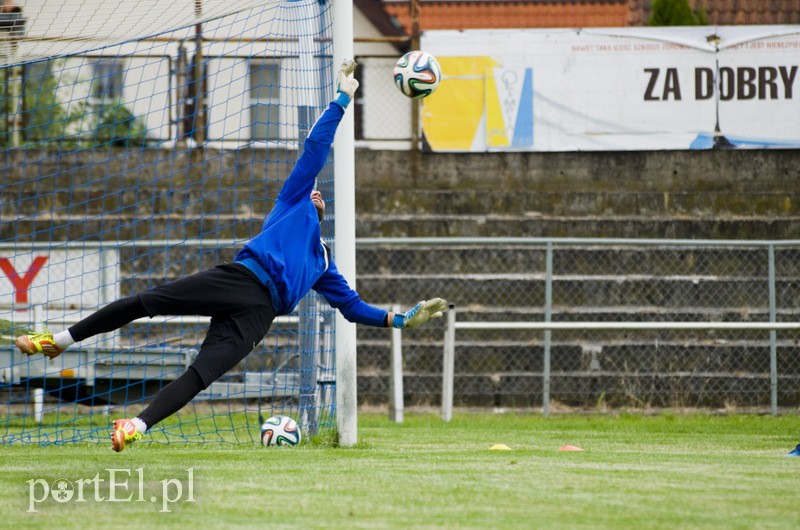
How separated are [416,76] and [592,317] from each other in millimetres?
6826

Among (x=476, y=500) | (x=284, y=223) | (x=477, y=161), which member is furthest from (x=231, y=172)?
(x=476, y=500)

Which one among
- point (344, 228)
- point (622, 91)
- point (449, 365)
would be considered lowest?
point (449, 365)

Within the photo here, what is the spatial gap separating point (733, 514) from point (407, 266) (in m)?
9.22

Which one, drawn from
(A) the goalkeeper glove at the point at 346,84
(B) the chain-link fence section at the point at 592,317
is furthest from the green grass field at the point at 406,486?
(B) the chain-link fence section at the point at 592,317

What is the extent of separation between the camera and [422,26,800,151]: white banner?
47.3 ft

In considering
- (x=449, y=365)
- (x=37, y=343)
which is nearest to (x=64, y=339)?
(x=37, y=343)

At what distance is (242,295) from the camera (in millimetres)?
6031

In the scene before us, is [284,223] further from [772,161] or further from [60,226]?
[772,161]

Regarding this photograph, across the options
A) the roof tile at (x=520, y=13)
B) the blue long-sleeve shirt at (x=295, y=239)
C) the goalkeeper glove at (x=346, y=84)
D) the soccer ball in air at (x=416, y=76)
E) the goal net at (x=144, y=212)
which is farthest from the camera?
the roof tile at (x=520, y=13)

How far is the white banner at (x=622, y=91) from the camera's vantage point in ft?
47.3

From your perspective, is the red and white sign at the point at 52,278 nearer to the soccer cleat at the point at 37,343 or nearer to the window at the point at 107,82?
the window at the point at 107,82

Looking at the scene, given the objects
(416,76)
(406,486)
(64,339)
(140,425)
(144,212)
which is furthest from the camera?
(144,212)

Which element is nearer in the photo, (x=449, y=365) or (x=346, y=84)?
(x=346, y=84)

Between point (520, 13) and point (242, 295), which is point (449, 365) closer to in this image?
point (242, 295)
